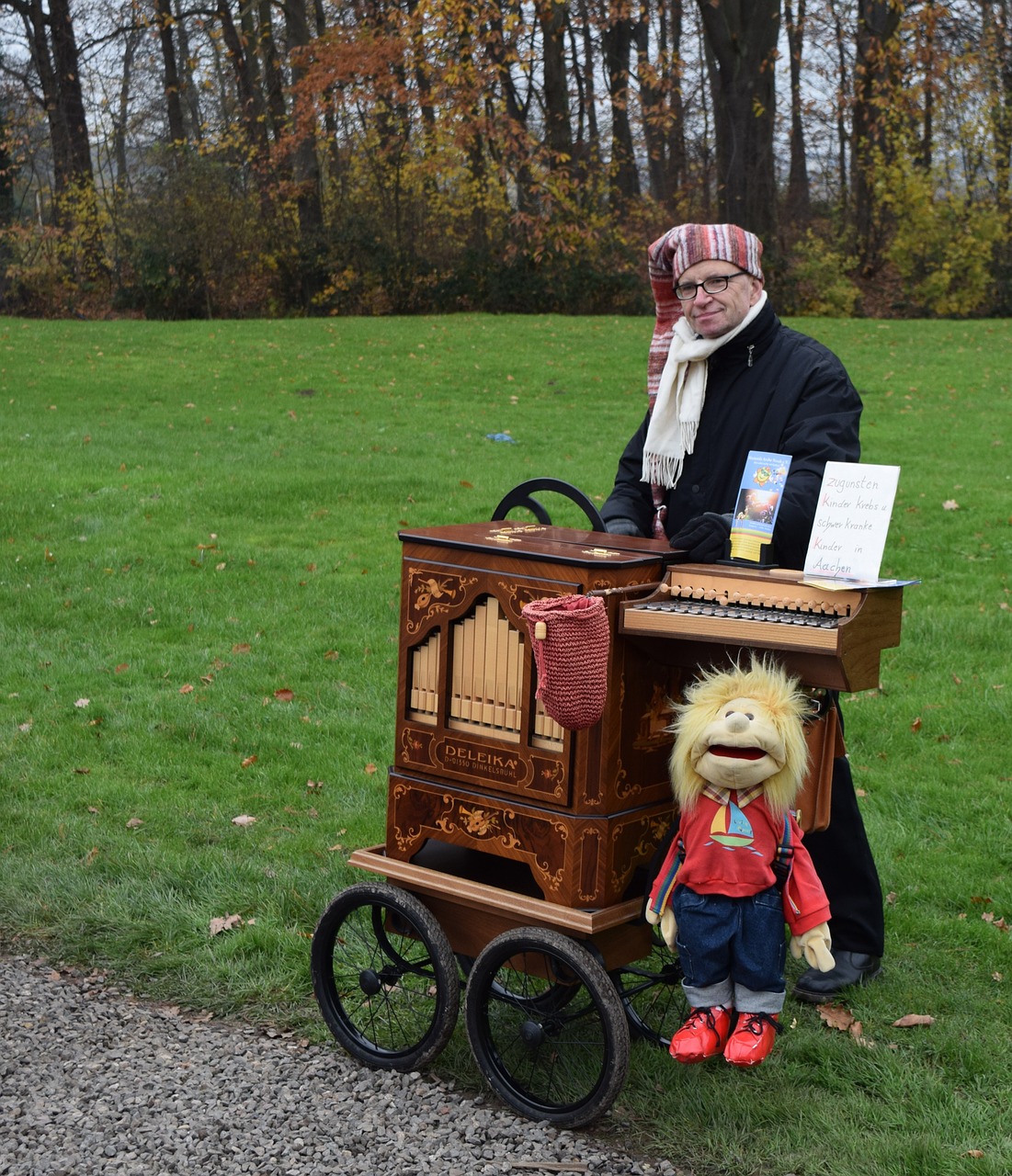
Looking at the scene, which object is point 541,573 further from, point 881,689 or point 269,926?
point 881,689

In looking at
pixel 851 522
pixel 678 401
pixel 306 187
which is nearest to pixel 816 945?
pixel 851 522

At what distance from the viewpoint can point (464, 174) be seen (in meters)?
28.1

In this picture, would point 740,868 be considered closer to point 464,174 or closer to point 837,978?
point 837,978

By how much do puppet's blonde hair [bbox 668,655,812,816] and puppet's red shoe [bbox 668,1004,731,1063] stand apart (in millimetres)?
484

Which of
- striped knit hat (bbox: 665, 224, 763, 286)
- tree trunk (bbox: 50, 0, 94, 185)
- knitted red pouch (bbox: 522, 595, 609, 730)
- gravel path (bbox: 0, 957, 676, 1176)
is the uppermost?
tree trunk (bbox: 50, 0, 94, 185)

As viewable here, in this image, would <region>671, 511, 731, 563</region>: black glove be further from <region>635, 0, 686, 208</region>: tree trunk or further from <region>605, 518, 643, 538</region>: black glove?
<region>635, 0, 686, 208</region>: tree trunk

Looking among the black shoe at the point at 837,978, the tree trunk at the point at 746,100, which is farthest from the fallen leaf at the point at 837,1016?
the tree trunk at the point at 746,100

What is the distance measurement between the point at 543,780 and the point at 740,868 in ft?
1.69

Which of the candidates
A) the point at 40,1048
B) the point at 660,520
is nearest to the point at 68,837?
the point at 40,1048

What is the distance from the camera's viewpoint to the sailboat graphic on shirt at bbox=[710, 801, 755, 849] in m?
3.02

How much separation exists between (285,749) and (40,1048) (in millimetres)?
2394

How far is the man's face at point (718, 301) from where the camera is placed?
3441 mm

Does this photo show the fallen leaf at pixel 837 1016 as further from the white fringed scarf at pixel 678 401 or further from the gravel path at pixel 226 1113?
the white fringed scarf at pixel 678 401

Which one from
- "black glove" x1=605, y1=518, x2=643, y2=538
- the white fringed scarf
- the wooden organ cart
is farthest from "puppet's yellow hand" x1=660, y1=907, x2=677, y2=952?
the white fringed scarf
